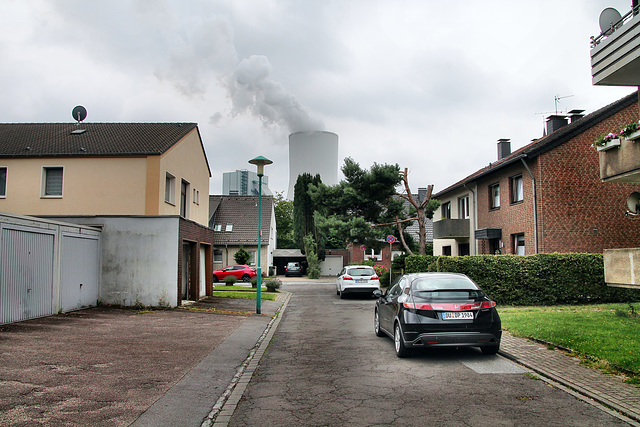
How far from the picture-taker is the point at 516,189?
2309cm

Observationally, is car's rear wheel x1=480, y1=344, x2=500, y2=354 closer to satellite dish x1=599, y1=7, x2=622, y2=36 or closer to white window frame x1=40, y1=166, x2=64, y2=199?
satellite dish x1=599, y1=7, x2=622, y2=36

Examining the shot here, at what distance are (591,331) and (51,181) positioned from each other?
19.2 meters

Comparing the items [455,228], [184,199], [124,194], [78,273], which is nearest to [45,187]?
[124,194]

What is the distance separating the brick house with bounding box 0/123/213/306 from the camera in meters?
16.9

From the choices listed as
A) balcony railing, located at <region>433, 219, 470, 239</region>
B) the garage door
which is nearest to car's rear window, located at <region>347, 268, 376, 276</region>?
balcony railing, located at <region>433, 219, 470, 239</region>

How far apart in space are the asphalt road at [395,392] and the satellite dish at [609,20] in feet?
23.1

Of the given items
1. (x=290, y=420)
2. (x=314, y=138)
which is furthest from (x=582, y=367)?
(x=314, y=138)

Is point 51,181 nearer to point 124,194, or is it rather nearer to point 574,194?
point 124,194

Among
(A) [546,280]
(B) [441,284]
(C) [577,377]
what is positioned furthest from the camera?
(A) [546,280]

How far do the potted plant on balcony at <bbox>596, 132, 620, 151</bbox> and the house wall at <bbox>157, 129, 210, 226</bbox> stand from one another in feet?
47.9

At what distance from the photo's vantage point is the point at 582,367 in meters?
7.53

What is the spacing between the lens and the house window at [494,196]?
24875 mm

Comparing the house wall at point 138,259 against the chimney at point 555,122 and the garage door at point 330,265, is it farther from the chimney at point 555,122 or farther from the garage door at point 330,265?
the garage door at point 330,265

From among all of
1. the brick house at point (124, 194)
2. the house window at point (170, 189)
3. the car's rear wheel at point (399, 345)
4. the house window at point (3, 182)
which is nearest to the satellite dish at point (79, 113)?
the brick house at point (124, 194)
